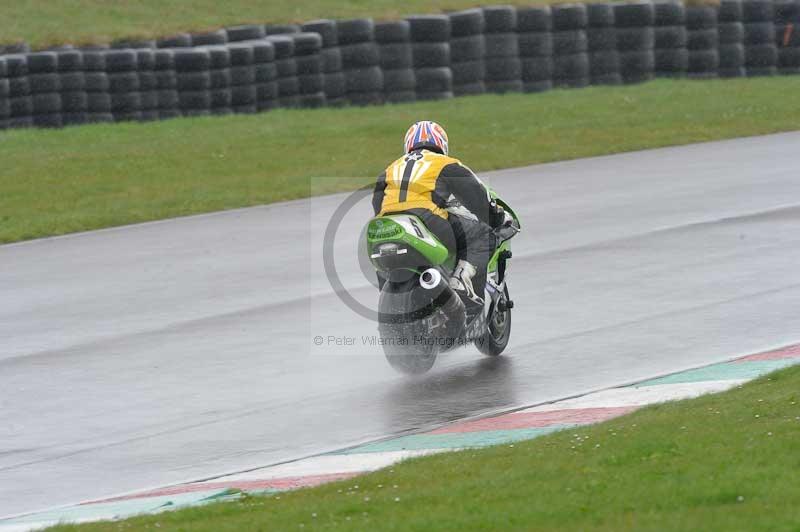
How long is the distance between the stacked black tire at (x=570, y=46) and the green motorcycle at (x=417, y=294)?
52.0 ft

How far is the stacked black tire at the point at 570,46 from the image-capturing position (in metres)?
24.9

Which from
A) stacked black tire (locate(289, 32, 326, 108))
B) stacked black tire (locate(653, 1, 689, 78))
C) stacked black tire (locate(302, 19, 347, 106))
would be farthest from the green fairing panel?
stacked black tire (locate(653, 1, 689, 78))

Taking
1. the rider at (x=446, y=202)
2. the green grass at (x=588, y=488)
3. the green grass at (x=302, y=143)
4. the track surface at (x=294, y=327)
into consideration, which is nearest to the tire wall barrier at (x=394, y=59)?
the green grass at (x=302, y=143)

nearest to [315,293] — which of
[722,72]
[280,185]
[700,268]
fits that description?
[700,268]

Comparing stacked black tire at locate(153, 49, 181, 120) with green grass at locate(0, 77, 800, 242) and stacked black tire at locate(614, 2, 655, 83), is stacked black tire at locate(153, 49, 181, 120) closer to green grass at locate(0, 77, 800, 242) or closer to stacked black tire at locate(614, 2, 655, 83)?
green grass at locate(0, 77, 800, 242)

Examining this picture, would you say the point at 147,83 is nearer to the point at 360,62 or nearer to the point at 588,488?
the point at 360,62

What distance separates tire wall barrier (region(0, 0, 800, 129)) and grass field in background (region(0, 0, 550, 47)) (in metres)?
1.20

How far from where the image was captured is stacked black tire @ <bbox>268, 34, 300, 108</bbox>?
23.0 m

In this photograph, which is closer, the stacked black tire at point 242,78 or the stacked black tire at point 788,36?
the stacked black tire at point 242,78

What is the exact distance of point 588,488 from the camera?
5688 mm

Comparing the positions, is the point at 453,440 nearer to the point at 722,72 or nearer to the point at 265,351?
the point at 265,351

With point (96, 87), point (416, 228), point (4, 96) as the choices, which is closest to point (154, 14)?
point (96, 87)

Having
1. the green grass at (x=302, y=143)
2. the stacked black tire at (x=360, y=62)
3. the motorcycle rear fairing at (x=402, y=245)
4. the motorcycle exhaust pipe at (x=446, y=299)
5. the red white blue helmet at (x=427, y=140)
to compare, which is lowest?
the green grass at (x=302, y=143)

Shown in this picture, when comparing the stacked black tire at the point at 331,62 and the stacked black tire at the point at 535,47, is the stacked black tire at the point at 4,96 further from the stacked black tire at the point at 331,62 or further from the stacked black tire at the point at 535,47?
the stacked black tire at the point at 535,47
